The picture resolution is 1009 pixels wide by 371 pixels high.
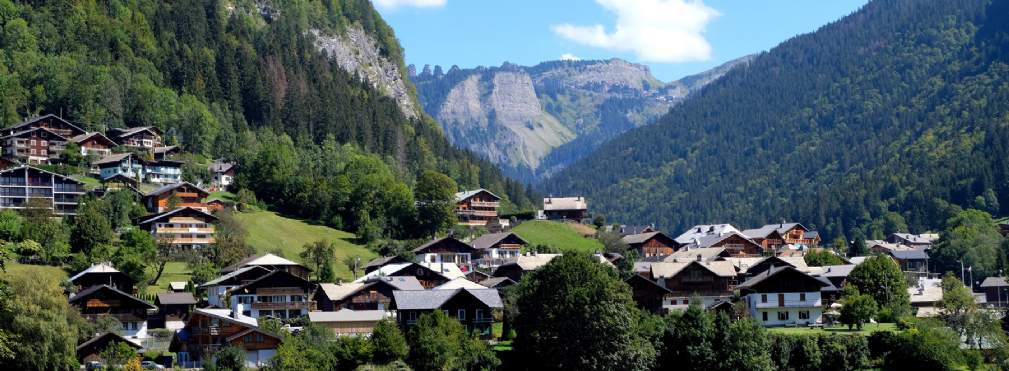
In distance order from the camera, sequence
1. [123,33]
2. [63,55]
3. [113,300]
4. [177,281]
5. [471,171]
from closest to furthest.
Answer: [113,300]
[177,281]
[63,55]
[123,33]
[471,171]

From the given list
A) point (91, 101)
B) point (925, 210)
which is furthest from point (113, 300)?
point (925, 210)

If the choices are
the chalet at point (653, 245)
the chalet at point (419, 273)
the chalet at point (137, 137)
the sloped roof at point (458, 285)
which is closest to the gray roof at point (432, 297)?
the sloped roof at point (458, 285)

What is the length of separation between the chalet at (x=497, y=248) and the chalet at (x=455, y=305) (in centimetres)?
3139

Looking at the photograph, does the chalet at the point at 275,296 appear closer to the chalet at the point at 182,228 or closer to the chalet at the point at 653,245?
the chalet at the point at 182,228

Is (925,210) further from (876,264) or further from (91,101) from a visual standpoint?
(91,101)

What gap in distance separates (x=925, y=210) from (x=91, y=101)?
117319mm

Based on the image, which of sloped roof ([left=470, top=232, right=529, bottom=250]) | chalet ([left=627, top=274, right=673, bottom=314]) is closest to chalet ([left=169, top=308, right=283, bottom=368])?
chalet ([left=627, top=274, right=673, bottom=314])

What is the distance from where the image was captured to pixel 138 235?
294 ft

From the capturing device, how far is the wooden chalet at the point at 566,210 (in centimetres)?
14075

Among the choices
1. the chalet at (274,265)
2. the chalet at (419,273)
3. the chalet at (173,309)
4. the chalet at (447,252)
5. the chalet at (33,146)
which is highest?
the chalet at (33,146)

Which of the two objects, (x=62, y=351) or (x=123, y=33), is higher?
(x=123, y=33)

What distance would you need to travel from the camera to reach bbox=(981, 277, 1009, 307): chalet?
107125mm

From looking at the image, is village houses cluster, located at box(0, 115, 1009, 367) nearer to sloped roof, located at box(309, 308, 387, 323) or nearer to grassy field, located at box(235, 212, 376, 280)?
sloped roof, located at box(309, 308, 387, 323)

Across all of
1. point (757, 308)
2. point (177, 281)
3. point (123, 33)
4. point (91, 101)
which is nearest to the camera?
point (757, 308)
